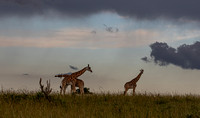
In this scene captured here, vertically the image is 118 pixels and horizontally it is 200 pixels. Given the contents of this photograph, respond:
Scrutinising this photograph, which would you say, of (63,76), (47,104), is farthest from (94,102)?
(63,76)

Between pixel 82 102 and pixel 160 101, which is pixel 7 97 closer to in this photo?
pixel 82 102

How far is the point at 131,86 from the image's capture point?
25.5 meters

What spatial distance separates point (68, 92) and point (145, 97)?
493 centimetres

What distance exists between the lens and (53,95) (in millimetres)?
20062

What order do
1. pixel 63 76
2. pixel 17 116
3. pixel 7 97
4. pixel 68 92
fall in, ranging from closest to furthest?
pixel 17 116, pixel 7 97, pixel 68 92, pixel 63 76

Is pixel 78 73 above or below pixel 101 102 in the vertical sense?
above

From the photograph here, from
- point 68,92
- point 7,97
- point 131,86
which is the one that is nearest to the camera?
point 7,97

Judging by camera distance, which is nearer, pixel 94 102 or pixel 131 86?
pixel 94 102

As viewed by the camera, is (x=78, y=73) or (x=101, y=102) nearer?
(x=101, y=102)

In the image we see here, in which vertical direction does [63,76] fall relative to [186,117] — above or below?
above

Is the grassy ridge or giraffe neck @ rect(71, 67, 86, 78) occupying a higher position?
giraffe neck @ rect(71, 67, 86, 78)

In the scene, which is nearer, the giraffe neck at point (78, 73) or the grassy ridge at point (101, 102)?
the grassy ridge at point (101, 102)

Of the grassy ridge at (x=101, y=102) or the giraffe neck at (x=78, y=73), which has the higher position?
the giraffe neck at (x=78, y=73)

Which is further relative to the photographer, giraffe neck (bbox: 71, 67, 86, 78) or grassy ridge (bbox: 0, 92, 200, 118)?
giraffe neck (bbox: 71, 67, 86, 78)
